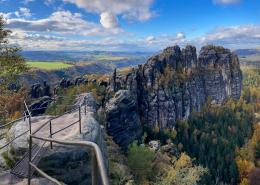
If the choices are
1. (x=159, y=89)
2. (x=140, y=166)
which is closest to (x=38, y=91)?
(x=159, y=89)

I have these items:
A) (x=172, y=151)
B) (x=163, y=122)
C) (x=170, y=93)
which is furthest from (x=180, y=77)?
(x=172, y=151)

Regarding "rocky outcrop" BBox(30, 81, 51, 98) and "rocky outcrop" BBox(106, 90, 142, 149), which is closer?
"rocky outcrop" BBox(106, 90, 142, 149)

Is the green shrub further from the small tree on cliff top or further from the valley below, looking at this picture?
the small tree on cliff top

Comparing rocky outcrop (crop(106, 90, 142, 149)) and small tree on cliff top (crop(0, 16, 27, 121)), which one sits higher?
small tree on cliff top (crop(0, 16, 27, 121))

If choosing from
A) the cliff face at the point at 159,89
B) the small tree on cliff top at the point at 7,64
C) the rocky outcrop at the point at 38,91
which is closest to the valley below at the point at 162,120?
the cliff face at the point at 159,89

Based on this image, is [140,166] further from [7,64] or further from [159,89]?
[159,89]

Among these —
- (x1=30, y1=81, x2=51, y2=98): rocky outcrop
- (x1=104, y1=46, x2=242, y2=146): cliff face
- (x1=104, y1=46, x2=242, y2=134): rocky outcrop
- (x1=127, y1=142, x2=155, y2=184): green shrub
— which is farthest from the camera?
(x1=104, y1=46, x2=242, y2=146): cliff face

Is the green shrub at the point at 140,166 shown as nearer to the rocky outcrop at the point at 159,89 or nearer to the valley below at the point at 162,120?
the valley below at the point at 162,120

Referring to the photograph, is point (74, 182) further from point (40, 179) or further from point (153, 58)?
point (153, 58)

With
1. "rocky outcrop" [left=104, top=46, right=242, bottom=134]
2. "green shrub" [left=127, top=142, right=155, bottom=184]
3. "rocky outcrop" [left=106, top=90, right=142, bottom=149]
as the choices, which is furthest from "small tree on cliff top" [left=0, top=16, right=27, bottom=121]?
"rocky outcrop" [left=104, top=46, right=242, bottom=134]
